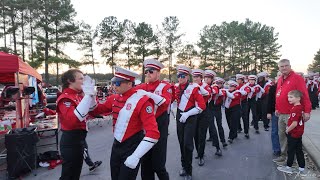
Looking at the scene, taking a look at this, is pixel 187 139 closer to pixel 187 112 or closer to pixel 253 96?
pixel 187 112

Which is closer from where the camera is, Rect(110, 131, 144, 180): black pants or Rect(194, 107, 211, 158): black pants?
Rect(110, 131, 144, 180): black pants

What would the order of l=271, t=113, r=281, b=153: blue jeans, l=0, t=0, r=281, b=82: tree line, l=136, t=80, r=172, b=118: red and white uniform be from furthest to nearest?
l=0, t=0, r=281, b=82: tree line, l=271, t=113, r=281, b=153: blue jeans, l=136, t=80, r=172, b=118: red and white uniform

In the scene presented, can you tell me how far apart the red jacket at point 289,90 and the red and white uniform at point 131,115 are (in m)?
3.54

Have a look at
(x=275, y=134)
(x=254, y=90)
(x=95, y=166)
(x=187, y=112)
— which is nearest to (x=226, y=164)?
(x=275, y=134)

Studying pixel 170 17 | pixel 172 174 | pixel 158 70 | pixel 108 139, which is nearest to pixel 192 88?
pixel 158 70

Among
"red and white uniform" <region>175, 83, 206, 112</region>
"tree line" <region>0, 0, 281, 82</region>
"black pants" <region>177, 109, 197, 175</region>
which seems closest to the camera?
"black pants" <region>177, 109, 197, 175</region>

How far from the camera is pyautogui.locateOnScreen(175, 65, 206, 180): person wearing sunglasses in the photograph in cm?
497

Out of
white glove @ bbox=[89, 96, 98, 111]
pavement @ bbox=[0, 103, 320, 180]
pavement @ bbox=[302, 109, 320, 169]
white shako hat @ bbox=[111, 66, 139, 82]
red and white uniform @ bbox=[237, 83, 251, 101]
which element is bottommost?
pavement @ bbox=[0, 103, 320, 180]

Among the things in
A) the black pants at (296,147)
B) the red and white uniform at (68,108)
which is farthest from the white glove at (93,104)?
the black pants at (296,147)

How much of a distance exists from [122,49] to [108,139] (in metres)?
42.7

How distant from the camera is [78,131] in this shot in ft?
12.3

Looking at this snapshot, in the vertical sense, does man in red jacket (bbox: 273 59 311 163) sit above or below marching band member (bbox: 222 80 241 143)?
above

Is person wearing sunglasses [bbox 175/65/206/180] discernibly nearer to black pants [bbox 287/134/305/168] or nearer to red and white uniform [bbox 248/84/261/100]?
black pants [bbox 287/134/305/168]

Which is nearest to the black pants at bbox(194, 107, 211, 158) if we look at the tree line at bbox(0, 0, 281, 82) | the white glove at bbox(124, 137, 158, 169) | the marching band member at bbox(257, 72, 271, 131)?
the white glove at bbox(124, 137, 158, 169)
